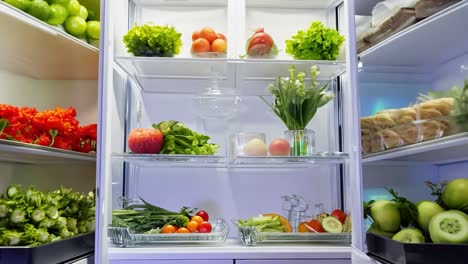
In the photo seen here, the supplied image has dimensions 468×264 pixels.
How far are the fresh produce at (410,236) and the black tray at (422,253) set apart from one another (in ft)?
0.15

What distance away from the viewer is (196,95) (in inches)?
92.7

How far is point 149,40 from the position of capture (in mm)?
1987

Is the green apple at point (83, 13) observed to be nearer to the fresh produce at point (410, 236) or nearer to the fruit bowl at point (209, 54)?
the fruit bowl at point (209, 54)

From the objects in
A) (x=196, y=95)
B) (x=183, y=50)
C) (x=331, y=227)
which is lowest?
(x=331, y=227)

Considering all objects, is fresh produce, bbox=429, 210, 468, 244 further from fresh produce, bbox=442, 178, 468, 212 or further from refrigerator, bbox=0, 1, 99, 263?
refrigerator, bbox=0, 1, 99, 263

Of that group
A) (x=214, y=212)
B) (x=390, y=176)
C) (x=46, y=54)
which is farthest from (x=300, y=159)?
(x=46, y=54)

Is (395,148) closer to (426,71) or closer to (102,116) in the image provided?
(426,71)

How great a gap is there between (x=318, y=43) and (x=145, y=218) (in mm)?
1194

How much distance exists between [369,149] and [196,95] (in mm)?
1063

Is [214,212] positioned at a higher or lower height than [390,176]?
lower

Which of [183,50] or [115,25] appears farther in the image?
[183,50]

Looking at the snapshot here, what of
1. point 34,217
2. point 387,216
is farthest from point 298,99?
point 34,217

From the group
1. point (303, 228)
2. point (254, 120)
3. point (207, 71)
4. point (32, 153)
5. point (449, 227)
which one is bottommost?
point (303, 228)

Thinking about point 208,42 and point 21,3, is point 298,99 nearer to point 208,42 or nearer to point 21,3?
point 208,42
